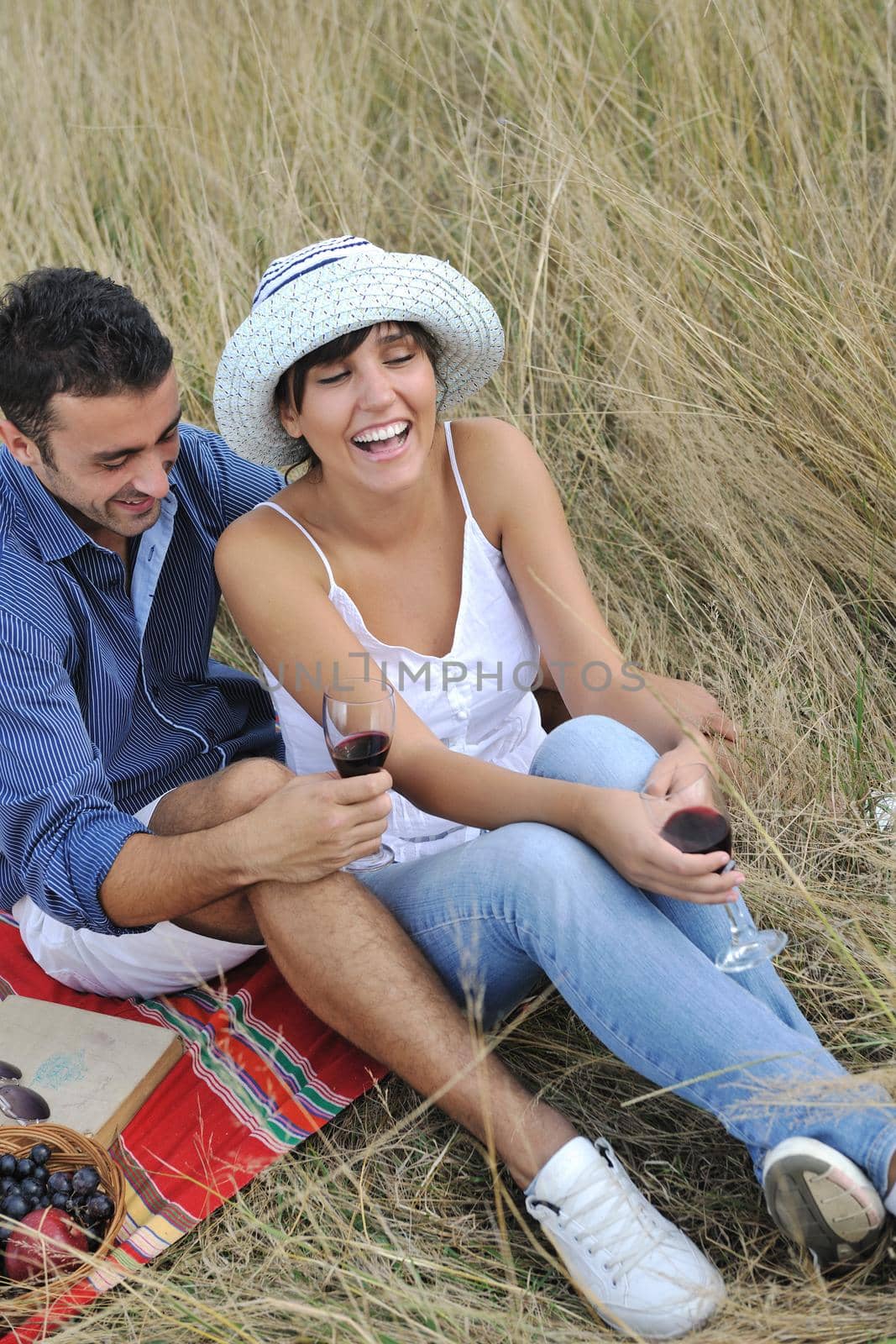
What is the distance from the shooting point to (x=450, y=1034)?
2.37 metres

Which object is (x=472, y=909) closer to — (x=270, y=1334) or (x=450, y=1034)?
(x=450, y=1034)

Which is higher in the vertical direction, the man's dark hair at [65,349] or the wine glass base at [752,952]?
the man's dark hair at [65,349]

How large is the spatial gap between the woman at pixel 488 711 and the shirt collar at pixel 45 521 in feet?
1.02

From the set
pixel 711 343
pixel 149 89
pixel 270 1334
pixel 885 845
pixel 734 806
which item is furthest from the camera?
pixel 149 89

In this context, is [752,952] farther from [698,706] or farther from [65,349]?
[65,349]

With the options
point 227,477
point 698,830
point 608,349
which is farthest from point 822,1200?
point 608,349

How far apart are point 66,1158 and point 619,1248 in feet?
3.49

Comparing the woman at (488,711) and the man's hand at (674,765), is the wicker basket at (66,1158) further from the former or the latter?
the man's hand at (674,765)

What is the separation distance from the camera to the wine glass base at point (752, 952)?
223cm

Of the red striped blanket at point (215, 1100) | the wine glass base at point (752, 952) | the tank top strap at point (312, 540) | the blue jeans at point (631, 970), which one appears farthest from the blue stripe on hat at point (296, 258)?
the wine glass base at point (752, 952)

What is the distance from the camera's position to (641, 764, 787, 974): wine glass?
83.8 inches

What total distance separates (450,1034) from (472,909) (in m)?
0.22

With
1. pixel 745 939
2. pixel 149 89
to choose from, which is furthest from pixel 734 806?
pixel 149 89

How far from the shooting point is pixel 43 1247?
2287 millimetres
